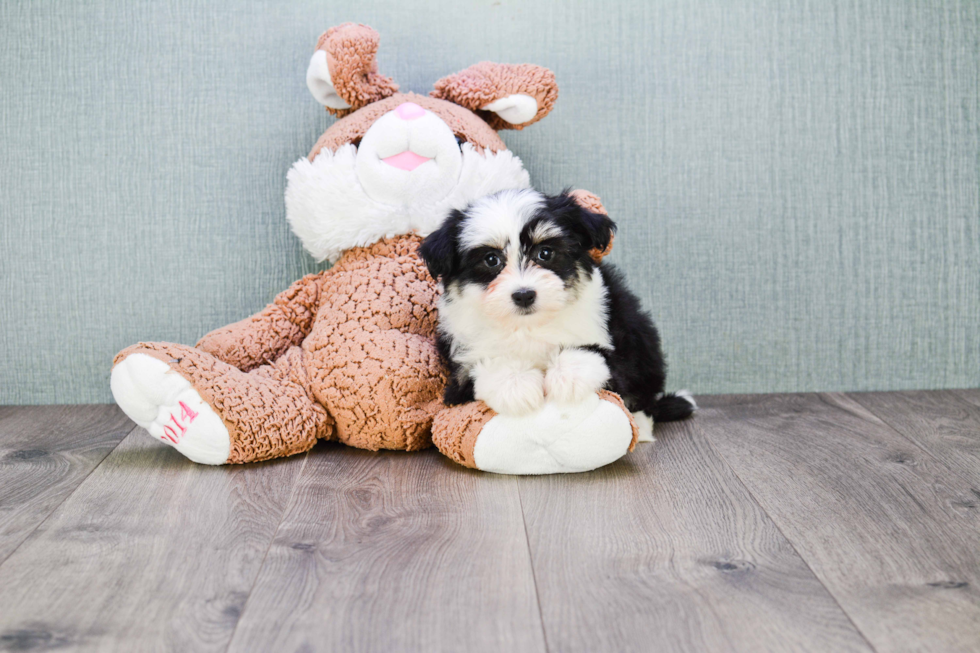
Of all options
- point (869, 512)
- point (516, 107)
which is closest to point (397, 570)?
point (869, 512)

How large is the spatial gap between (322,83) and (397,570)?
139cm

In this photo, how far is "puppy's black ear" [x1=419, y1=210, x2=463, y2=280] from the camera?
170 cm

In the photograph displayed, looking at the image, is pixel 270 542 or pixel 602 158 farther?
pixel 602 158

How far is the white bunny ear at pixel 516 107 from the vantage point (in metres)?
2.11

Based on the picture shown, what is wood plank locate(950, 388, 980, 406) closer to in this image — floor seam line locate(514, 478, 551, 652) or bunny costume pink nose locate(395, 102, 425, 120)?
floor seam line locate(514, 478, 551, 652)

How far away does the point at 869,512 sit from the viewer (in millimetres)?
1519

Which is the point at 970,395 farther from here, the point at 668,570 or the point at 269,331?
the point at 269,331

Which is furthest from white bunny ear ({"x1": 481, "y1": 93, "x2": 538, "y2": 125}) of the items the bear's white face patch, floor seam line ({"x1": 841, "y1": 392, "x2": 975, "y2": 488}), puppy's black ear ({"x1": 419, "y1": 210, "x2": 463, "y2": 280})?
floor seam line ({"x1": 841, "y1": 392, "x2": 975, "y2": 488})

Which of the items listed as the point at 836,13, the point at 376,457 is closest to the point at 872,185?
the point at 836,13

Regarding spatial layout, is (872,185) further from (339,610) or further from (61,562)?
(61,562)

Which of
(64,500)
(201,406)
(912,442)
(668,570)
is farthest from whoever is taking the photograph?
(912,442)

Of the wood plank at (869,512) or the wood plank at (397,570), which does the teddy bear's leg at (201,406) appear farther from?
the wood plank at (869,512)

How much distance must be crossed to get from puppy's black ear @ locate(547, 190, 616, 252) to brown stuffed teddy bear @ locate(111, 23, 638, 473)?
0.19 meters

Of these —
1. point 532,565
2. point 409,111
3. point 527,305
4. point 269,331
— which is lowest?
point 532,565
